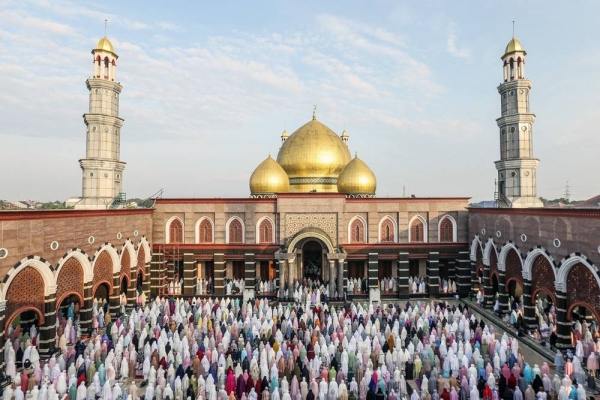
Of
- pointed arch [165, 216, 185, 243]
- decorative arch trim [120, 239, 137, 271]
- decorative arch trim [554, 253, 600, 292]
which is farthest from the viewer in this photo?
pointed arch [165, 216, 185, 243]

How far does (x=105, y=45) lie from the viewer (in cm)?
2806

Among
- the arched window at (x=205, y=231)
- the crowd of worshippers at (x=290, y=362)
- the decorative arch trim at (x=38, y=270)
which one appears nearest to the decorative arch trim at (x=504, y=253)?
the crowd of worshippers at (x=290, y=362)

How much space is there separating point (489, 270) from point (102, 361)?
21414 mm

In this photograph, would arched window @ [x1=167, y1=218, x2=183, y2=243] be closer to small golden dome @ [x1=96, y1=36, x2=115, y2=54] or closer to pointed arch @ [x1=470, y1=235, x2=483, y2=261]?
small golden dome @ [x1=96, y1=36, x2=115, y2=54]

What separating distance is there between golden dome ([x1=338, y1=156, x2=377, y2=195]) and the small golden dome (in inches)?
767

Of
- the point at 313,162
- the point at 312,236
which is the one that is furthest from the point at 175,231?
the point at 313,162

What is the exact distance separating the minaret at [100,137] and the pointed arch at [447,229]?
23.7m

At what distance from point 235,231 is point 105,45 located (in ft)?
53.9

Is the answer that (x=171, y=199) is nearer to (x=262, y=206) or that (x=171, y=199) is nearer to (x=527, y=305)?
(x=262, y=206)

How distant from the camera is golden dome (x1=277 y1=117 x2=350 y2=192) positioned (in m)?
33.1

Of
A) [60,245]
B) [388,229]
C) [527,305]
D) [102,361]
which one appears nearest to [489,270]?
[527,305]

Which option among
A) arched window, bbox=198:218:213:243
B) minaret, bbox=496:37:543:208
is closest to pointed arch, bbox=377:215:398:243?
minaret, bbox=496:37:543:208

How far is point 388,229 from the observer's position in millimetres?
27484

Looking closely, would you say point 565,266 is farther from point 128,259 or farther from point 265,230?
point 128,259
